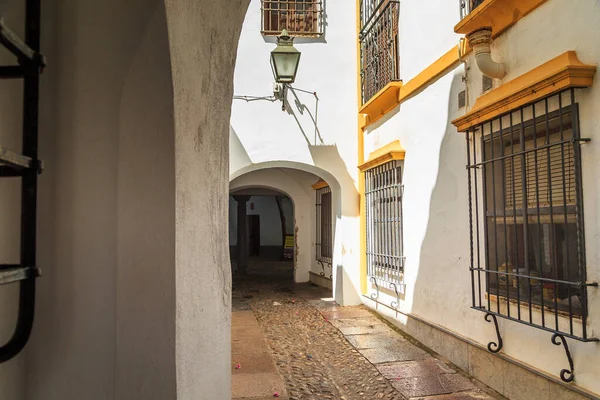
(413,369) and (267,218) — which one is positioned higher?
(267,218)

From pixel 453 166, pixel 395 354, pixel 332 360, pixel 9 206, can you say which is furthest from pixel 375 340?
pixel 9 206

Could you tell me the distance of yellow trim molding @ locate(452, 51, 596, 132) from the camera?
10.7 ft

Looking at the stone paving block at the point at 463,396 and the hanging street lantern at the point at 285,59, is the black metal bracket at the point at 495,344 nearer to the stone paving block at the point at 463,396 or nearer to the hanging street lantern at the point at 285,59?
the stone paving block at the point at 463,396

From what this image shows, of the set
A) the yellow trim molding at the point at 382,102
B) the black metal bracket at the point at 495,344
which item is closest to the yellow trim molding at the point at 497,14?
the yellow trim molding at the point at 382,102

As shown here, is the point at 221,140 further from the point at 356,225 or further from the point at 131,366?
the point at 356,225

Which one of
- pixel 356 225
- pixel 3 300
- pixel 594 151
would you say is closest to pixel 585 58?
pixel 594 151

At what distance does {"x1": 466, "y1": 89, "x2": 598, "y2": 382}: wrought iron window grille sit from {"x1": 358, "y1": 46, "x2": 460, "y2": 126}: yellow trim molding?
0.98 metres

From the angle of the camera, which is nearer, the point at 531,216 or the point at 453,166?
the point at 531,216

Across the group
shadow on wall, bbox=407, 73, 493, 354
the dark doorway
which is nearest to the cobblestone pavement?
shadow on wall, bbox=407, 73, 493, 354

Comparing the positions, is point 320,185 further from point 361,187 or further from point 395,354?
point 395,354

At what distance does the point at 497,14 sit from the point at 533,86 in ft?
3.00

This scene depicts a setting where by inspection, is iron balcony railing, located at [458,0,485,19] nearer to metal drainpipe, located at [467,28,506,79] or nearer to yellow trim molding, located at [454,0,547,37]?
yellow trim molding, located at [454,0,547,37]

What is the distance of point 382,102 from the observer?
23.8 ft

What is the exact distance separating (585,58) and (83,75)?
3.07 metres
